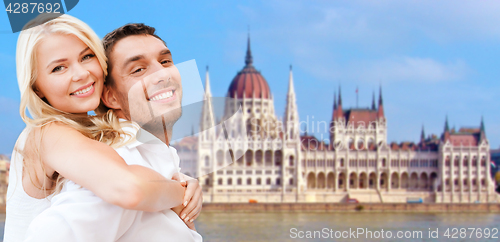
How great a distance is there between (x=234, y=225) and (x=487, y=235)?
8.68 m

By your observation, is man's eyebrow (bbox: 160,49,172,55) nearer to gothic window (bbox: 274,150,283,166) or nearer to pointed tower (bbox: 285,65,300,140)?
gothic window (bbox: 274,150,283,166)

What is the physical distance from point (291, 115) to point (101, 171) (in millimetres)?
37452

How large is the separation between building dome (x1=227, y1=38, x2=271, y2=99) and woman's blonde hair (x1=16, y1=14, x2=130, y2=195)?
133 feet

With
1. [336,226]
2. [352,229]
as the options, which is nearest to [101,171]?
[352,229]

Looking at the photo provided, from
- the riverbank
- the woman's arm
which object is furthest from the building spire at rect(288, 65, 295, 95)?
the woman's arm

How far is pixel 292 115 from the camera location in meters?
38.2

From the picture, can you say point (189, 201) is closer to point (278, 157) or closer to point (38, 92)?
point (38, 92)

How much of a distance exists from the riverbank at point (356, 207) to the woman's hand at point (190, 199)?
26.7 m

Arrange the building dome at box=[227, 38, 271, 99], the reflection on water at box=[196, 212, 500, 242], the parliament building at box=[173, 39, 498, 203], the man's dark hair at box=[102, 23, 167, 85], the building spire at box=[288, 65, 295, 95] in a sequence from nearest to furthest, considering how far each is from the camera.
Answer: the man's dark hair at box=[102, 23, 167, 85] → the reflection on water at box=[196, 212, 500, 242] → the parliament building at box=[173, 39, 498, 203] → the building spire at box=[288, 65, 295, 95] → the building dome at box=[227, 38, 271, 99]

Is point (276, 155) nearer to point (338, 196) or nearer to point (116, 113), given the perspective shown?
point (338, 196)

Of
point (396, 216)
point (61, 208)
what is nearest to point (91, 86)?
point (61, 208)

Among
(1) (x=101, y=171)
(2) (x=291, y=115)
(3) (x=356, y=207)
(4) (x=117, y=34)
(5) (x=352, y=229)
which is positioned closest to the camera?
(1) (x=101, y=171)

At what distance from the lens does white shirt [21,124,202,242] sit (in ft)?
3.39

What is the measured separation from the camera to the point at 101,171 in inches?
39.7
